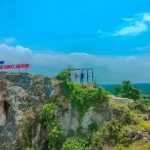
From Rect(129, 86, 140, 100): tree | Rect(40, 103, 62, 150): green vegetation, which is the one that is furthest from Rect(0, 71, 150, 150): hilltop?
Rect(129, 86, 140, 100): tree

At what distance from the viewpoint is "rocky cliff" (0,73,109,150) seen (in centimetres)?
2659

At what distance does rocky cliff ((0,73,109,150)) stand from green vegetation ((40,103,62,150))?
1.63 feet

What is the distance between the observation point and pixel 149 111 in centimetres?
2680

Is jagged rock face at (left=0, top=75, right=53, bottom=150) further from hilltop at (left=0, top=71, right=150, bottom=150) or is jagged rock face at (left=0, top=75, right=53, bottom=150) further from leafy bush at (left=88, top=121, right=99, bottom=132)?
leafy bush at (left=88, top=121, right=99, bottom=132)

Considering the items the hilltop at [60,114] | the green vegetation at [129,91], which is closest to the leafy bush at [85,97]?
the hilltop at [60,114]

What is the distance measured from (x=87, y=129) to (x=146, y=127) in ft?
14.0

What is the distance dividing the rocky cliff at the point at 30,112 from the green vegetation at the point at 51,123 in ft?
1.63

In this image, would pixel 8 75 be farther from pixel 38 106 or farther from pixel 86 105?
pixel 86 105

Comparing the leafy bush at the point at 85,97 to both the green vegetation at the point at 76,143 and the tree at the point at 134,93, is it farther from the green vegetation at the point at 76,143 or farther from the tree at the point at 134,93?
the tree at the point at 134,93

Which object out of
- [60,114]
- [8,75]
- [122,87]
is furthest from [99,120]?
[122,87]

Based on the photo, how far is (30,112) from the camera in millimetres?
27328

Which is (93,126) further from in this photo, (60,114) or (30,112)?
(30,112)

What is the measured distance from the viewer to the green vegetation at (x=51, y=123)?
85.4ft

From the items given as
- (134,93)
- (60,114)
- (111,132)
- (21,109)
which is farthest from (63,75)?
(134,93)
